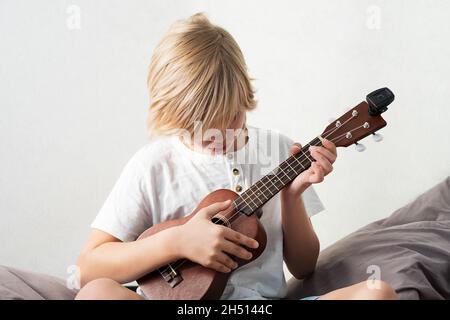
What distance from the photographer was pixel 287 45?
91.7 inches

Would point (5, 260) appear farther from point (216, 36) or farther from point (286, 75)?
point (216, 36)

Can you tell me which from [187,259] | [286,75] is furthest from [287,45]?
[187,259]

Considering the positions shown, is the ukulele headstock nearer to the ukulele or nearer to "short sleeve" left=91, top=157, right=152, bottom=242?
the ukulele

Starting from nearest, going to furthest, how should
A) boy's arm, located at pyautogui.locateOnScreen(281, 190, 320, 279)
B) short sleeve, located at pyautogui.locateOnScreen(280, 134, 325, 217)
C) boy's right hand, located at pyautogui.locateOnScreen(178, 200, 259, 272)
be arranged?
1. boy's right hand, located at pyautogui.locateOnScreen(178, 200, 259, 272)
2. boy's arm, located at pyautogui.locateOnScreen(281, 190, 320, 279)
3. short sleeve, located at pyautogui.locateOnScreen(280, 134, 325, 217)

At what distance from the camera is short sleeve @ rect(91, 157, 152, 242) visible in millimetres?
1383

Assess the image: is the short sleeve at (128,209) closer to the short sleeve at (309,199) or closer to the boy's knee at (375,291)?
the short sleeve at (309,199)

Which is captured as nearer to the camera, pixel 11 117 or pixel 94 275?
pixel 94 275

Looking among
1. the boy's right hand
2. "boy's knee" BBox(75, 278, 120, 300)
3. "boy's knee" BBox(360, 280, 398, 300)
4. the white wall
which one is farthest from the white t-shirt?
the white wall

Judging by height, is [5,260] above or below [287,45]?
below

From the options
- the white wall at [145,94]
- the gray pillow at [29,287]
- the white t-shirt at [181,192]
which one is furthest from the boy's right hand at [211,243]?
the white wall at [145,94]

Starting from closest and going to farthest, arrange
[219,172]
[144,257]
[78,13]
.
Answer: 1. [144,257]
2. [219,172]
3. [78,13]

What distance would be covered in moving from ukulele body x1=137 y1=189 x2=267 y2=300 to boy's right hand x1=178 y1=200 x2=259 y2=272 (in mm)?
16

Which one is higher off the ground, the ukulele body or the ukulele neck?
the ukulele neck

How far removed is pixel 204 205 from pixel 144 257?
0.16 metres
